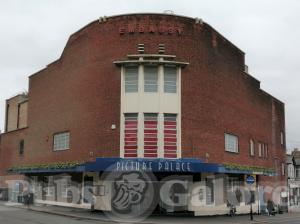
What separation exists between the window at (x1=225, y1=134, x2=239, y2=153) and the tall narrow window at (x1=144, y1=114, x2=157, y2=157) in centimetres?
782

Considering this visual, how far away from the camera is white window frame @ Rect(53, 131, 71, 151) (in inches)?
1545

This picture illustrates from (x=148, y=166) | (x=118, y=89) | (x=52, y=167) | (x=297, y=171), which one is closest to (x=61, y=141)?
(x=52, y=167)

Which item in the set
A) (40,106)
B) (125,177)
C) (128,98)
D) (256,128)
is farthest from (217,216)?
(40,106)

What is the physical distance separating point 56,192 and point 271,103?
24.1 metres

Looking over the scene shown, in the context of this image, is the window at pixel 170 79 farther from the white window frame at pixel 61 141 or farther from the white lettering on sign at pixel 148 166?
the white window frame at pixel 61 141

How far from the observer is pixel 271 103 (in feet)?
169

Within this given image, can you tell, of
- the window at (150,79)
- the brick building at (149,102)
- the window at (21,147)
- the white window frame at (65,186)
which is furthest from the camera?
the window at (21,147)

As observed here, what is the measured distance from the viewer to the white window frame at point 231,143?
38.9 m

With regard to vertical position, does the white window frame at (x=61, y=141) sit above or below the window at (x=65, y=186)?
above

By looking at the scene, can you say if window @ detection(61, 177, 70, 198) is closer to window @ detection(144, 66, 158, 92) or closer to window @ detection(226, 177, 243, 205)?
window @ detection(144, 66, 158, 92)

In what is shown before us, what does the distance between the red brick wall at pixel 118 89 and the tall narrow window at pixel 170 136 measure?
2.26ft

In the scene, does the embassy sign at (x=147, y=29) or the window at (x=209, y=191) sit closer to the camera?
the embassy sign at (x=147, y=29)

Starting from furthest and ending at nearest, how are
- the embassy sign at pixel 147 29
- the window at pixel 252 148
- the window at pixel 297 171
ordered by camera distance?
the window at pixel 297 171, the window at pixel 252 148, the embassy sign at pixel 147 29

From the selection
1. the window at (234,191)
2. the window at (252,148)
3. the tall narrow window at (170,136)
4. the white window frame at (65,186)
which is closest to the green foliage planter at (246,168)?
the window at (234,191)
